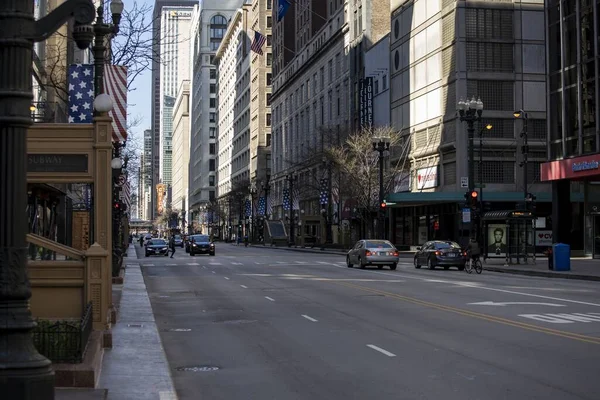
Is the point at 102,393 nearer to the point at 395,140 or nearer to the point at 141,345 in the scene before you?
the point at 141,345

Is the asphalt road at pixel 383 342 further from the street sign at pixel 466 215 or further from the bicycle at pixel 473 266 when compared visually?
the street sign at pixel 466 215

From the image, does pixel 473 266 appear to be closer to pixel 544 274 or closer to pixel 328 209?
pixel 544 274

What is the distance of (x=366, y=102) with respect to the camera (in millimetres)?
85812

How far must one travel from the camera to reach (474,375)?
37.2 feet

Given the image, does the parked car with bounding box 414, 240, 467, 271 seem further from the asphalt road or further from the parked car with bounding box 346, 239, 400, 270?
the asphalt road

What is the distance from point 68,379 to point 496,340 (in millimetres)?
7950

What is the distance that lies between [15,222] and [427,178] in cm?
6729

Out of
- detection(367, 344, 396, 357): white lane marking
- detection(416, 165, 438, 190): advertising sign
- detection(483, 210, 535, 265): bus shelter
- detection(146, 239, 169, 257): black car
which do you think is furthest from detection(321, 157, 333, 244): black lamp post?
detection(367, 344, 396, 357): white lane marking

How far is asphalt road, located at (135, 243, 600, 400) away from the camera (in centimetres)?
1067

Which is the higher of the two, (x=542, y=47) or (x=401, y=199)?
(x=542, y=47)

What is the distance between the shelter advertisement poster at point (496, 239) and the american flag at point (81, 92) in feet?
132

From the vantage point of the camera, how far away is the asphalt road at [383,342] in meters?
10.7

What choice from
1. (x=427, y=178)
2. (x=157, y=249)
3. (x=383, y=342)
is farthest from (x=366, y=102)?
(x=383, y=342)

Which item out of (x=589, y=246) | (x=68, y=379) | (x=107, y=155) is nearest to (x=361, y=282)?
(x=107, y=155)
